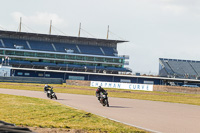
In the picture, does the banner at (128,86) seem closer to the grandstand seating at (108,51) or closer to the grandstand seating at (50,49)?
the grandstand seating at (50,49)

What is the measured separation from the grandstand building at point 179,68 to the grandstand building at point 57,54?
10272mm

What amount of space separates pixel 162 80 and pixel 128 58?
47.3ft

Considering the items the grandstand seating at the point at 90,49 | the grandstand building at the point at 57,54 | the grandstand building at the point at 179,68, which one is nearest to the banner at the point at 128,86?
the grandstand building at the point at 57,54

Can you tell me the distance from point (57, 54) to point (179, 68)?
34.5 meters

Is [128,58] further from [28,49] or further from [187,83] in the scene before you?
[28,49]

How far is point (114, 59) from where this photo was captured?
313ft

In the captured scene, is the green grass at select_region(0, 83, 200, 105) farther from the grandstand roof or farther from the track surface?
the grandstand roof

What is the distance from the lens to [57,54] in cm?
9269

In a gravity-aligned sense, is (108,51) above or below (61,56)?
above

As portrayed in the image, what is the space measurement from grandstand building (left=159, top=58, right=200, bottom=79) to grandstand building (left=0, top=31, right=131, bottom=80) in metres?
10.3

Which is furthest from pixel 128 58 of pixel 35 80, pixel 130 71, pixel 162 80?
pixel 35 80

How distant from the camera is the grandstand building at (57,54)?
89.2 m

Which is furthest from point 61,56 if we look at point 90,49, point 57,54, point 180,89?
point 180,89

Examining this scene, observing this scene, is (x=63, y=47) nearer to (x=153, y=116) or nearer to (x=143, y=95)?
(x=143, y=95)
